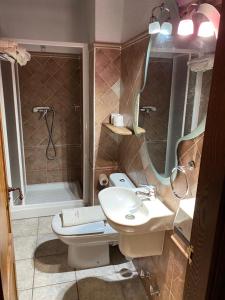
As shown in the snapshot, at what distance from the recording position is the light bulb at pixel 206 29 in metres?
1.18

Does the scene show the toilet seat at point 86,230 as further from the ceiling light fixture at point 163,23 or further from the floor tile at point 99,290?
the ceiling light fixture at point 163,23

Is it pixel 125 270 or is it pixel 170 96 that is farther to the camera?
pixel 125 270

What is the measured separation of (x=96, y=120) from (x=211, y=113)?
197 cm

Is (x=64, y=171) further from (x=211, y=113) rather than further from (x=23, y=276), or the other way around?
(x=211, y=113)

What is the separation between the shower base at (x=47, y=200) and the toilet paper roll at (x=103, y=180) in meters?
0.49

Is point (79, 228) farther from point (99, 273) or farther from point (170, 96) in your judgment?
point (170, 96)

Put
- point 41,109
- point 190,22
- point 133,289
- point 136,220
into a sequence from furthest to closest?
point 41,109
point 133,289
point 136,220
point 190,22

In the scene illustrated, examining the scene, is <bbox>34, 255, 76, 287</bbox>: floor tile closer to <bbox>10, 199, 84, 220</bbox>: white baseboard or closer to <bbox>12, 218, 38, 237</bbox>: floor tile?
<bbox>12, 218, 38, 237</bbox>: floor tile

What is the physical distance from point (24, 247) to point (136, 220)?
1516 mm

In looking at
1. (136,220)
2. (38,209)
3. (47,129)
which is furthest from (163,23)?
(38,209)

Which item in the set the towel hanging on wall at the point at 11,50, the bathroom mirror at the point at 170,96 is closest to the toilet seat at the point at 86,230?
the bathroom mirror at the point at 170,96

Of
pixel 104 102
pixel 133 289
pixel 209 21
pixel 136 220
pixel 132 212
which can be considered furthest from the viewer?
pixel 104 102

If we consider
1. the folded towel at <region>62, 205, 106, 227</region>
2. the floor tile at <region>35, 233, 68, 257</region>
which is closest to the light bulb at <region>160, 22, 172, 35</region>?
the folded towel at <region>62, 205, 106, 227</region>

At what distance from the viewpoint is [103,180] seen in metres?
2.73
